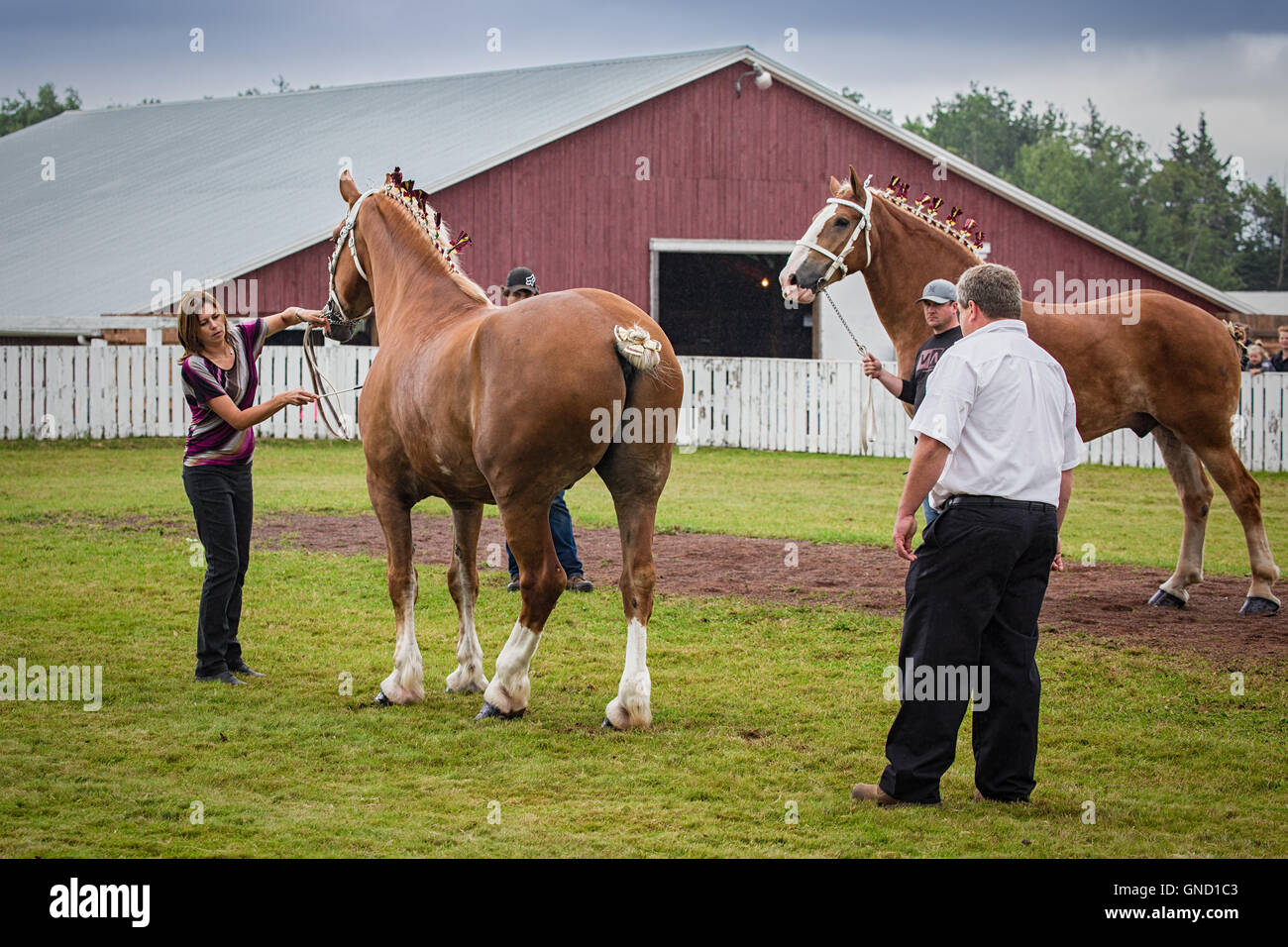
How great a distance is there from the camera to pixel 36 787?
5383 millimetres

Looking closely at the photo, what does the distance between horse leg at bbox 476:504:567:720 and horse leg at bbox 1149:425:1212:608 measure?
17.3 ft

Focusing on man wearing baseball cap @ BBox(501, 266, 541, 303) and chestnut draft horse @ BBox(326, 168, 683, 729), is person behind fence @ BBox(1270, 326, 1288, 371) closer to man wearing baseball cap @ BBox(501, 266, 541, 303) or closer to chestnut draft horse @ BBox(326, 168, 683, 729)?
man wearing baseball cap @ BBox(501, 266, 541, 303)

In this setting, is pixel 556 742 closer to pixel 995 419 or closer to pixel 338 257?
pixel 995 419

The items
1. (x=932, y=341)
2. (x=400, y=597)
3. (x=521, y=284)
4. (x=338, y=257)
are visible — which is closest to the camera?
(x=400, y=597)

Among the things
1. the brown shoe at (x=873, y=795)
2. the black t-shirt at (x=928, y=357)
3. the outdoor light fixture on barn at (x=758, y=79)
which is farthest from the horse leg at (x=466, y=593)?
the outdoor light fixture on barn at (x=758, y=79)

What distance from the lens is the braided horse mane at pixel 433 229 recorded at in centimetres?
744

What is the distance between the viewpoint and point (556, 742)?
20.2ft

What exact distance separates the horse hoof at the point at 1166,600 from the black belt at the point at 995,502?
4.89 meters

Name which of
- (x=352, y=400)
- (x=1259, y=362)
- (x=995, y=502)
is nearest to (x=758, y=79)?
(x=352, y=400)

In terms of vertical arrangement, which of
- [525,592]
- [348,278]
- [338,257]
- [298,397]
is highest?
[338,257]

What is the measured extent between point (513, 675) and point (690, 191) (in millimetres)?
19847

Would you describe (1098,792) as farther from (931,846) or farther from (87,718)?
(87,718)

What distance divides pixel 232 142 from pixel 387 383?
98.7 feet
